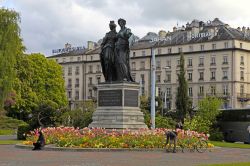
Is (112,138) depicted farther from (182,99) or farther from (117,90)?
(182,99)

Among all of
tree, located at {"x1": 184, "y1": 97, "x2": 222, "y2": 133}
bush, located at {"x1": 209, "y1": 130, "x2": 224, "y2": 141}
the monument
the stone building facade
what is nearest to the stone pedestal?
the monument

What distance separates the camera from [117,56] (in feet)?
111

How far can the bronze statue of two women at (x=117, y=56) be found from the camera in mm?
33688

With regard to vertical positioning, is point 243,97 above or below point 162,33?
below

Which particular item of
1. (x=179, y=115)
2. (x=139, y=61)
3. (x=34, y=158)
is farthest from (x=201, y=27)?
(x=34, y=158)

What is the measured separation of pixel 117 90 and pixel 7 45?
2654 centimetres

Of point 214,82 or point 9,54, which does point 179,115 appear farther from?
point 214,82

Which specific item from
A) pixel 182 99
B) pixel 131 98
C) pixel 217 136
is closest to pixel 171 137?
pixel 131 98

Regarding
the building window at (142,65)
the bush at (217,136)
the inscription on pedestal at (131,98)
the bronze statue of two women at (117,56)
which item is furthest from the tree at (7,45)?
the building window at (142,65)

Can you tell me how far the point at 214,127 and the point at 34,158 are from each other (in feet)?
107

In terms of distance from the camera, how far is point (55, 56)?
5482 inches

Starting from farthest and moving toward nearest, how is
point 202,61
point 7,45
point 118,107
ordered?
point 202,61
point 7,45
point 118,107

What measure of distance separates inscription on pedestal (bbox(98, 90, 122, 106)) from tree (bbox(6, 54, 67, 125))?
134ft

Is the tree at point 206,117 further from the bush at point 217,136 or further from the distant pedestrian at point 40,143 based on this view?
the distant pedestrian at point 40,143
